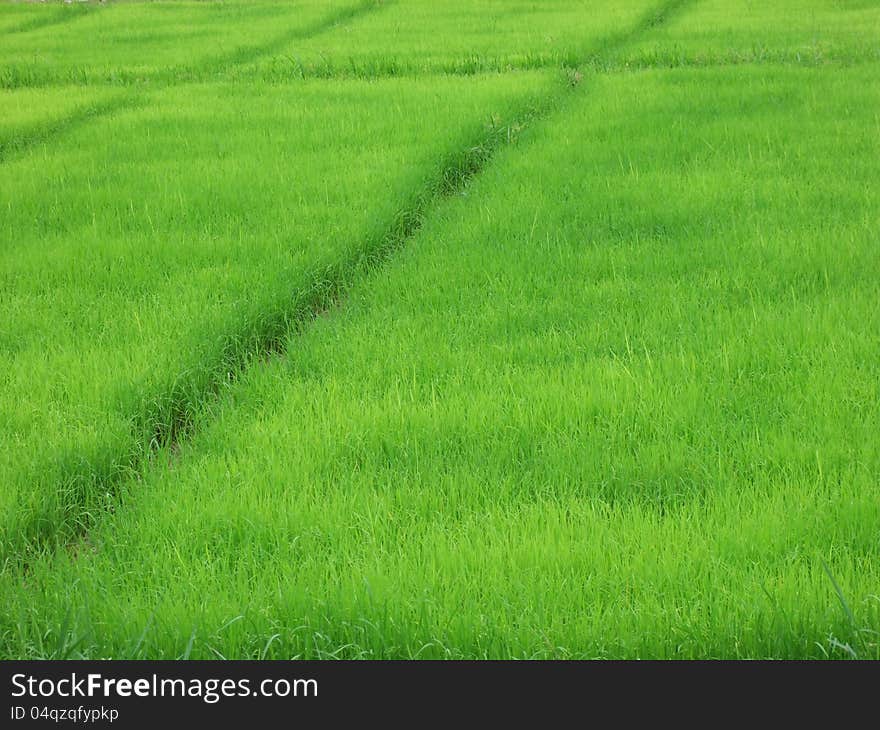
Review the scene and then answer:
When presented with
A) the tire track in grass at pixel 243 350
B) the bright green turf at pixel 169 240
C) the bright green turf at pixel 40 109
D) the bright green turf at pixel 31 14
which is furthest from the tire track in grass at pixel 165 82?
the tire track in grass at pixel 243 350

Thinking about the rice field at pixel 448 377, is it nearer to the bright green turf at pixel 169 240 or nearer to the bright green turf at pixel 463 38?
the bright green turf at pixel 169 240

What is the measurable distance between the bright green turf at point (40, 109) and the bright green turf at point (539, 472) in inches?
154

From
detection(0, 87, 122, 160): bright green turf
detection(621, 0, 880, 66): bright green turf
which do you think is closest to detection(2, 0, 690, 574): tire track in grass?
detection(621, 0, 880, 66): bright green turf

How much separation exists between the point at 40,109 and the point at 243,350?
5136 mm

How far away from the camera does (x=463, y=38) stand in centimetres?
1065

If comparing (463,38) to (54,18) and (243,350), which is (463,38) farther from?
(243,350)

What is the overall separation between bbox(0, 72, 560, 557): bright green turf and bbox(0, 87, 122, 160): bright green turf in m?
0.34

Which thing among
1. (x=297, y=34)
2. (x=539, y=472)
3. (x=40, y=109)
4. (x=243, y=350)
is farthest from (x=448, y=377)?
(x=297, y=34)

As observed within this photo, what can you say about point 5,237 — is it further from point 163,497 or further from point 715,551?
point 715,551

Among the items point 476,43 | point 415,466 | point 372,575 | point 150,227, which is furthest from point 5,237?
point 476,43

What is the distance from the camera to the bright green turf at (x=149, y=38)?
9852 mm

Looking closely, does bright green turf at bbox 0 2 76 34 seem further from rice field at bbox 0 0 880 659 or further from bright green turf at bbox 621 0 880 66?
bright green turf at bbox 621 0 880 66

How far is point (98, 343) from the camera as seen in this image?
3.77 metres

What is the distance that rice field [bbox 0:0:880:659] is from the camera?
88.7 inches
